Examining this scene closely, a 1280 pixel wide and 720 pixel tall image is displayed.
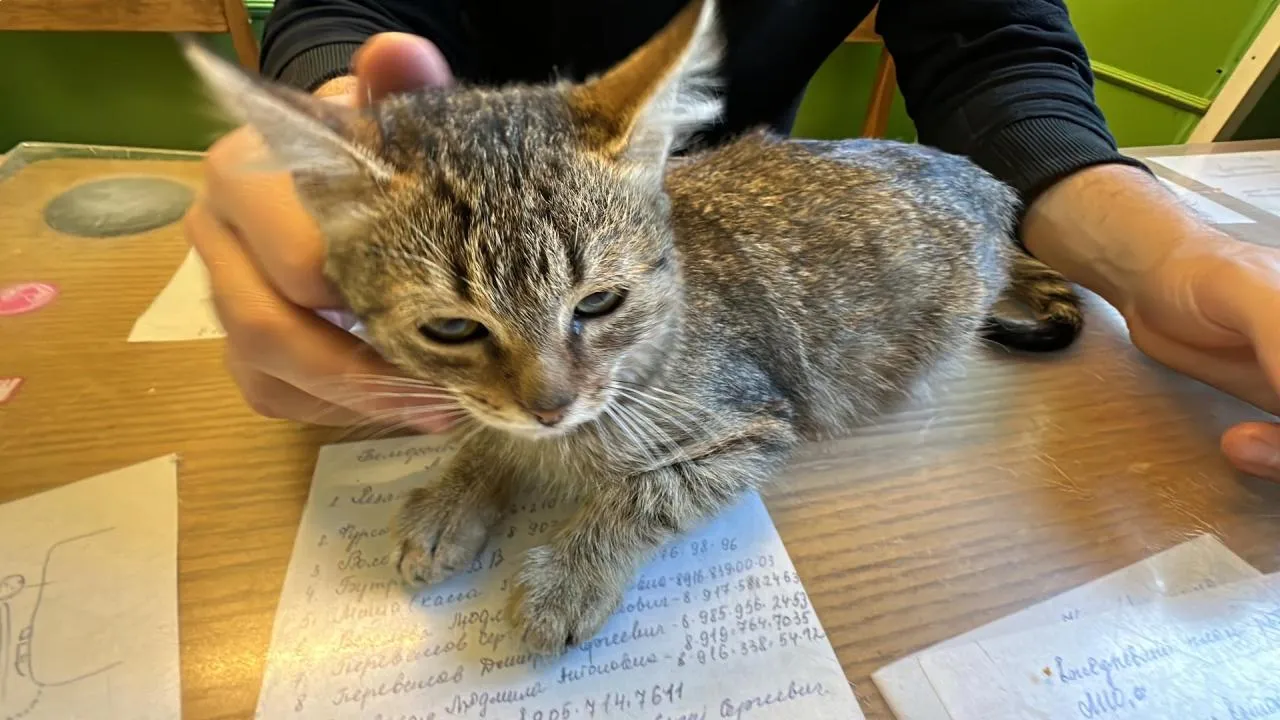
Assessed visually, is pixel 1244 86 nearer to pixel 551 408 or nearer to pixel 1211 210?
pixel 1211 210

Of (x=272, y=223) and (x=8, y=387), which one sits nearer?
(x=272, y=223)

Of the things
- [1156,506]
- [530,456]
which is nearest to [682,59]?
[530,456]

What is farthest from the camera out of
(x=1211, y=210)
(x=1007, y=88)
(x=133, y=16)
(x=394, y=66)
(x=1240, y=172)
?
(x=133, y=16)

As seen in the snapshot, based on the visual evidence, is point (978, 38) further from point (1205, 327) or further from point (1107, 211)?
point (1205, 327)

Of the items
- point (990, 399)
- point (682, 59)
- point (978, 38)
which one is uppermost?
point (682, 59)

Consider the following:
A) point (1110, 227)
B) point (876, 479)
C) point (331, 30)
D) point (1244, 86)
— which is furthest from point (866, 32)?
point (876, 479)

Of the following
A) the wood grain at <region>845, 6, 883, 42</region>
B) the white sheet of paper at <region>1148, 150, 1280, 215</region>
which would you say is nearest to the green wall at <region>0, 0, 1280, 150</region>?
the white sheet of paper at <region>1148, 150, 1280, 215</region>
